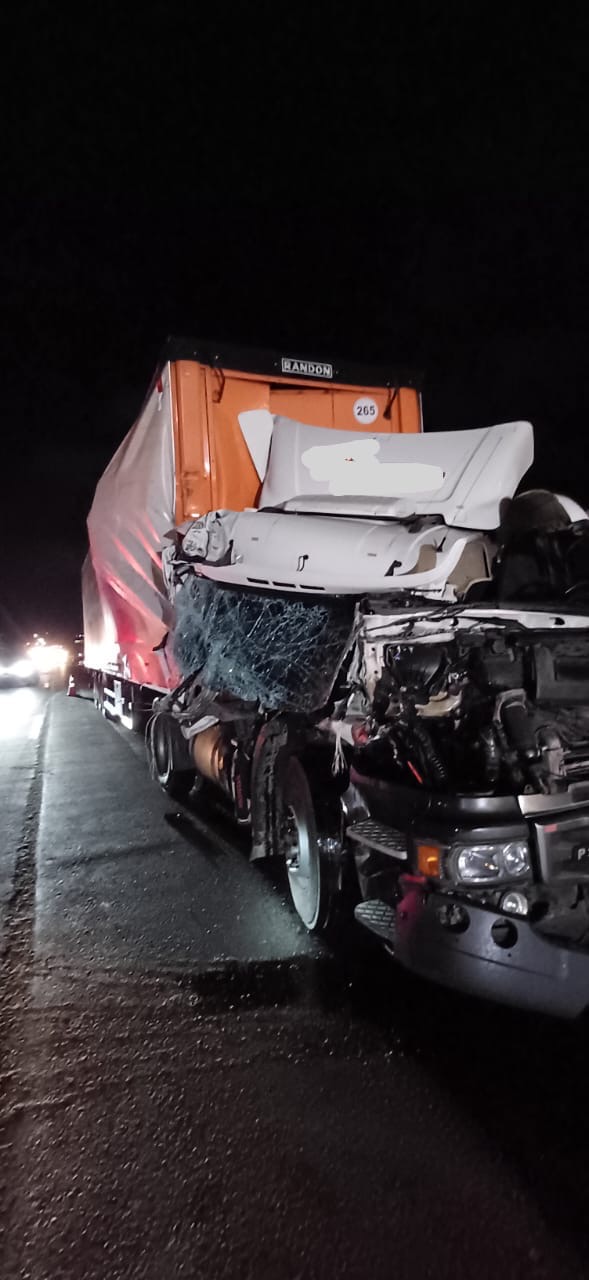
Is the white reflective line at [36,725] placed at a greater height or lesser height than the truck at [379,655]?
lesser

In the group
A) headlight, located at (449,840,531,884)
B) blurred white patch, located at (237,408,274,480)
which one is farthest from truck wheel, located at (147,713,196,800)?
headlight, located at (449,840,531,884)

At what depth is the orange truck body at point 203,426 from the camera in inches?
257

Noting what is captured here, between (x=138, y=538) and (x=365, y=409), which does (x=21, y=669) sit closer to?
(x=138, y=538)

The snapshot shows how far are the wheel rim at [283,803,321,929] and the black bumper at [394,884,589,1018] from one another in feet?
3.58

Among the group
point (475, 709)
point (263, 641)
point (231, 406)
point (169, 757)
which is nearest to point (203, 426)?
point (231, 406)

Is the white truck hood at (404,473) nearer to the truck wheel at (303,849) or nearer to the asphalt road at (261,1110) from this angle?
the truck wheel at (303,849)

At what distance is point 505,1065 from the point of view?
115 inches

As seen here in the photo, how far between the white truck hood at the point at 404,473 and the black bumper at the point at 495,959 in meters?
2.45

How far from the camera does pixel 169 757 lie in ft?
24.0

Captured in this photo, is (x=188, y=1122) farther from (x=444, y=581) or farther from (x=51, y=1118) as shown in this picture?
(x=444, y=581)

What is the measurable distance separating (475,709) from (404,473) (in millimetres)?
2273

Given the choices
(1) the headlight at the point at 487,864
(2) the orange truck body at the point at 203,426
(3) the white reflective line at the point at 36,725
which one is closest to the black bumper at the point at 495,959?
(1) the headlight at the point at 487,864

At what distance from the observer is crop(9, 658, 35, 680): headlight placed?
2644 cm

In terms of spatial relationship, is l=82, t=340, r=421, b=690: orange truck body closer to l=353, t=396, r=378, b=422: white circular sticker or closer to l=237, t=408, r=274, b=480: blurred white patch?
l=353, t=396, r=378, b=422: white circular sticker
